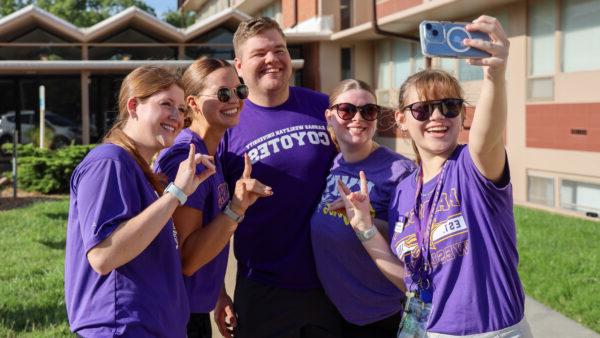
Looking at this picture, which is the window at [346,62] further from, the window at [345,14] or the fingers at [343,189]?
the fingers at [343,189]

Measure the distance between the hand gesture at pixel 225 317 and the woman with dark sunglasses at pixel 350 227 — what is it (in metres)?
0.65

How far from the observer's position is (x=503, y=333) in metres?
2.44

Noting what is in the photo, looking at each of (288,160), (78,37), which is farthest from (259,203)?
(78,37)

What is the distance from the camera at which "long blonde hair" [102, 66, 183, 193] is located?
2.53 m

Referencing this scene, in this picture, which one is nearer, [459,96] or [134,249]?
[134,249]

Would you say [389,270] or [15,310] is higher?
[389,270]

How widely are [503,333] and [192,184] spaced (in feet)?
4.13

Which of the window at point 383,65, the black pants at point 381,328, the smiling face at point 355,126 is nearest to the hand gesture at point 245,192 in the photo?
the smiling face at point 355,126

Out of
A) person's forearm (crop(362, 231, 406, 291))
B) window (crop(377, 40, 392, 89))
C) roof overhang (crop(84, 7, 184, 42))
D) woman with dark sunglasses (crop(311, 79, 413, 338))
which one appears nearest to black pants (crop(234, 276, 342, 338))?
woman with dark sunglasses (crop(311, 79, 413, 338))

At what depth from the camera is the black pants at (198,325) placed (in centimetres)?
323

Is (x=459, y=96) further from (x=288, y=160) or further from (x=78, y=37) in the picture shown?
(x=78, y=37)

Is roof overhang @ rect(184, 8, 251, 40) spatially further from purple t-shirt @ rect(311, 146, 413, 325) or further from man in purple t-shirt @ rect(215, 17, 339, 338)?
purple t-shirt @ rect(311, 146, 413, 325)

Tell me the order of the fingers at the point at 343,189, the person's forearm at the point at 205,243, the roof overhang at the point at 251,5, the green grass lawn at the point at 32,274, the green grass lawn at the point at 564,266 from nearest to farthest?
1. the person's forearm at the point at 205,243
2. the fingers at the point at 343,189
3. the green grass lawn at the point at 32,274
4. the green grass lawn at the point at 564,266
5. the roof overhang at the point at 251,5

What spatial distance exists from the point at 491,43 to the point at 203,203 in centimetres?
139
